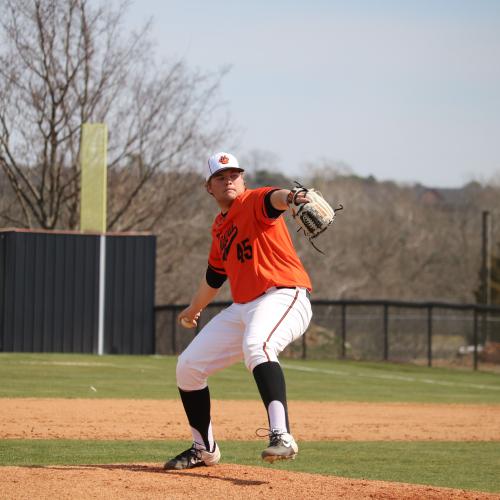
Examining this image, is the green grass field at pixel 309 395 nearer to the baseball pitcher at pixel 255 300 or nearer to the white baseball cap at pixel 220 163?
the baseball pitcher at pixel 255 300

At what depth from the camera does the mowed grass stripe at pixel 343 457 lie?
311 inches

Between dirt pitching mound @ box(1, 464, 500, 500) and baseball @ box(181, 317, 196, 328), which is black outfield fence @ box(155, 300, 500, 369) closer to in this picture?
baseball @ box(181, 317, 196, 328)

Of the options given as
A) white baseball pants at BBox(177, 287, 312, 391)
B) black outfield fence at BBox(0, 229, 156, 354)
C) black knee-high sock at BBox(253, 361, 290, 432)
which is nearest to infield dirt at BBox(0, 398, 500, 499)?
black knee-high sock at BBox(253, 361, 290, 432)

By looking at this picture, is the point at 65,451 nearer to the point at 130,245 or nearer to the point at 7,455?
the point at 7,455

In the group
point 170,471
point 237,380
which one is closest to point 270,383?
point 170,471

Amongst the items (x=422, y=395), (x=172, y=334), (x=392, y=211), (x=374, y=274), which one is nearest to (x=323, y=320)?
(x=172, y=334)

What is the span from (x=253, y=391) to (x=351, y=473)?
8.07 meters

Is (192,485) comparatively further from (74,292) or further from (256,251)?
(74,292)

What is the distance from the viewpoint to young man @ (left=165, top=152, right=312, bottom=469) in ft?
20.1

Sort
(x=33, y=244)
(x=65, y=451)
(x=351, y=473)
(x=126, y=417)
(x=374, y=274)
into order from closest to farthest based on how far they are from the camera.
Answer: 1. (x=351, y=473)
2. (x=65, y=451)
3. (x=126, y=417)
4. (x=33, y=244)
5. (x=374, y=274)

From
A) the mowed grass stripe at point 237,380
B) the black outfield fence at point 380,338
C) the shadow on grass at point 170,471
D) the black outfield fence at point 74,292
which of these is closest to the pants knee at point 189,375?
the shadow on grass at point 170,471

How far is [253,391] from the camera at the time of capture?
16.0 metres

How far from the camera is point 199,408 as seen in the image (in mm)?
6902

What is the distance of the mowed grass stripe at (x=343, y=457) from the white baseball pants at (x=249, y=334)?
4.37 feet
